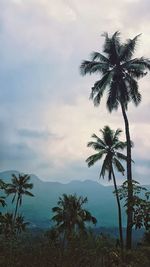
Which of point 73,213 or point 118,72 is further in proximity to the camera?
point 73,213

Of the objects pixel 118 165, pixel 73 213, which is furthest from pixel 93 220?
pixel 118 165

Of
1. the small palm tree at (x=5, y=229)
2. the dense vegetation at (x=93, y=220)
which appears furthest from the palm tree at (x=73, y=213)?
the small palm tree at (x=5, y=229)

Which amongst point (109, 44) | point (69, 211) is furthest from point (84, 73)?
point (69, 211)

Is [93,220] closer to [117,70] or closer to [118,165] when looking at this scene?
[118,165]

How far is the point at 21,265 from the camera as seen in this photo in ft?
41.1

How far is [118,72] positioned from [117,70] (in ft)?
0.83

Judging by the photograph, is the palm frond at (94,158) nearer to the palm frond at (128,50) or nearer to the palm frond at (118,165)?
the palm frond at (118,165)

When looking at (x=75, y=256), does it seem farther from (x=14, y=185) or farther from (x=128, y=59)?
(x=14, y=185)

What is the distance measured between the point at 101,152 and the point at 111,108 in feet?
33.0

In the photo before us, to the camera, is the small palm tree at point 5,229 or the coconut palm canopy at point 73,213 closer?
the small palm tree at point 5,229

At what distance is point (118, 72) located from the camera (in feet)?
130

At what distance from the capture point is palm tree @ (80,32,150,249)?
38.7m

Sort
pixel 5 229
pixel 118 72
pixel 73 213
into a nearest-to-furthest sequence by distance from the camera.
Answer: pixel 5 229 → pixel 118 72 → pixel 73 213

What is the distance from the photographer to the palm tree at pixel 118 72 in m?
38.7
